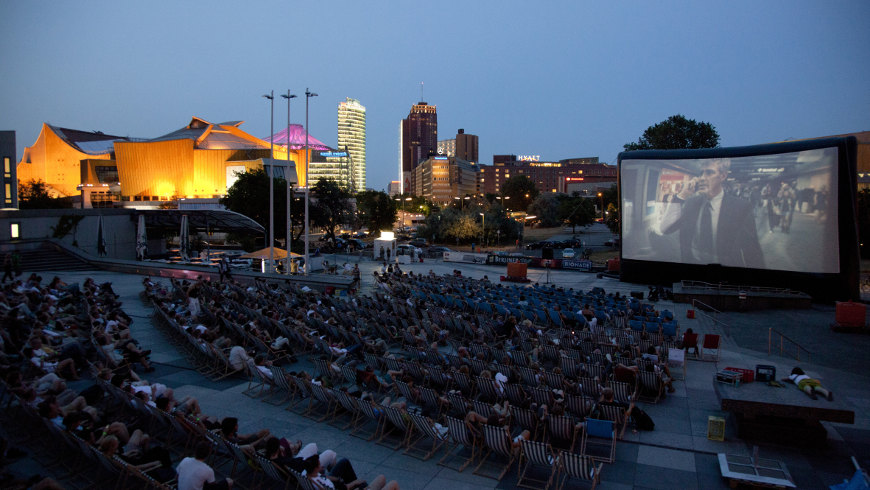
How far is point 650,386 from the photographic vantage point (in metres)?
8.90

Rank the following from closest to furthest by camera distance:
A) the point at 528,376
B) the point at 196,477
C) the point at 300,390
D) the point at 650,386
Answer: the point at 196,477, the point at 300,390, the point at 528,376, the point at 650,386

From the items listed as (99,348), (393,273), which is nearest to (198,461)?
(99,348)

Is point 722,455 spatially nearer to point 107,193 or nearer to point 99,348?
point 99,348

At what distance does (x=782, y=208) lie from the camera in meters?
22.7

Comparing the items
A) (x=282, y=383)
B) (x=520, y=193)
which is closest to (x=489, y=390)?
(x=282, y=383)

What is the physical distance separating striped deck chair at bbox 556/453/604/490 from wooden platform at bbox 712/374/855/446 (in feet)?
8.83

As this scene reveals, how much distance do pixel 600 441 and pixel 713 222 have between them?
21273mm

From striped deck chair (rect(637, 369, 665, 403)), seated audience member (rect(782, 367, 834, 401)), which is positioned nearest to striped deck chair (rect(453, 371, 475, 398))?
striped deck chair (rect(637, 369, 665, 403))

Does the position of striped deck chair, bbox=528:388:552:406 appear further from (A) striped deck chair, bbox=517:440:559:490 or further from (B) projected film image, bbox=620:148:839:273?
(B) projected film image, bbox=620:148:839:273

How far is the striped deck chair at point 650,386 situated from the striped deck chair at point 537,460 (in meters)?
3.46

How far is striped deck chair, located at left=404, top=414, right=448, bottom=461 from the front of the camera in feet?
21.1

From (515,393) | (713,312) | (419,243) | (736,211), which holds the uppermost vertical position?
(736,211)

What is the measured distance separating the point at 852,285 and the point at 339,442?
23.2m

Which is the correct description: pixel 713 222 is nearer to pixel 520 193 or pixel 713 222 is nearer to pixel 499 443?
pixel 499 443
